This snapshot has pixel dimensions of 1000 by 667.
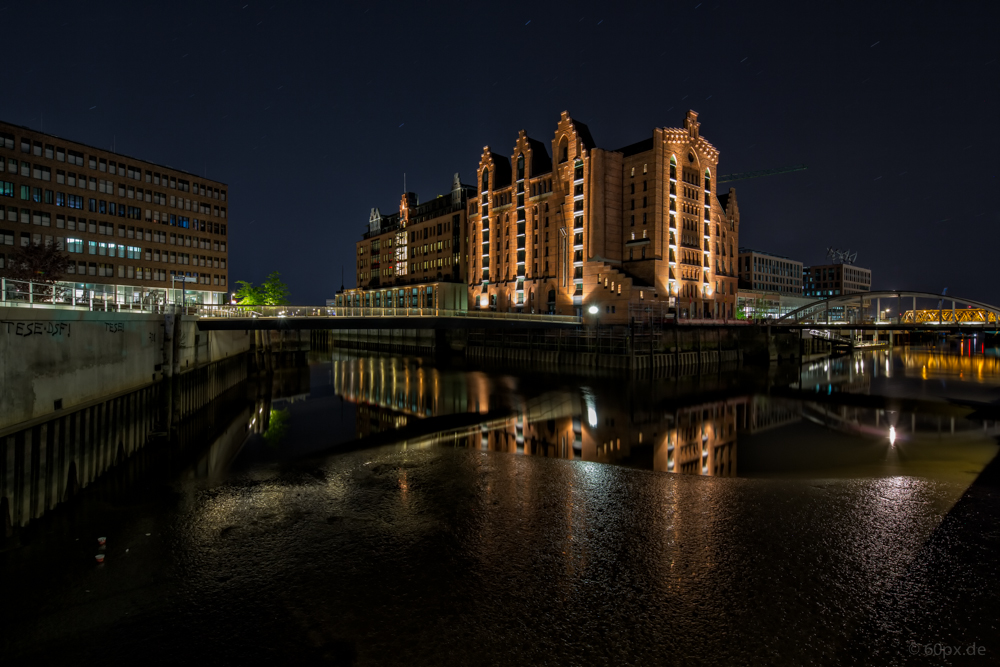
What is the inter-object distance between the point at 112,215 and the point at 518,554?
90285mm

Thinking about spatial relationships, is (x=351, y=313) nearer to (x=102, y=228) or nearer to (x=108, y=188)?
(x=102, y=228)

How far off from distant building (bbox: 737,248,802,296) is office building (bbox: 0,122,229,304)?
14109 cm

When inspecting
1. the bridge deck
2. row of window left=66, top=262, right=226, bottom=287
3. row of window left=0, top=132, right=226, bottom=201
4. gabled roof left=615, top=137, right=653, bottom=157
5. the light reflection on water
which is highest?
gabled roof left=615, top=137, right=653, bottom=157

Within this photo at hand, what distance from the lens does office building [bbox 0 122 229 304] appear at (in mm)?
67625

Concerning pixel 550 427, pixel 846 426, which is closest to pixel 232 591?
pixel 550 427

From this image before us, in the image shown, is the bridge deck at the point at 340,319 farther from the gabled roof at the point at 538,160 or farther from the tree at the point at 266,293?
the tree at the point at 266,293

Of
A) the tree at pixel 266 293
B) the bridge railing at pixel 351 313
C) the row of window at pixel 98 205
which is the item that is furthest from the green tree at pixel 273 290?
the bridge railing at pixel 351 313

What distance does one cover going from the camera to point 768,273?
557 ft

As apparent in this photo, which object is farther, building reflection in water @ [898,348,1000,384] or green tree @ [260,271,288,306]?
green tree @ [260,271,288,306]

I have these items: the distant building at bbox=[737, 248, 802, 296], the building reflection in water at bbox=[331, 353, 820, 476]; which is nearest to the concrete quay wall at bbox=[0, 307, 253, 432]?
the building reflection in water at bbox=[331, 353, 820, 476]

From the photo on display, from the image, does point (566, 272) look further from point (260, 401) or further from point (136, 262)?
point (136, 262)

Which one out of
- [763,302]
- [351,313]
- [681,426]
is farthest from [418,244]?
[681,426]

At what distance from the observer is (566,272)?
276 feet

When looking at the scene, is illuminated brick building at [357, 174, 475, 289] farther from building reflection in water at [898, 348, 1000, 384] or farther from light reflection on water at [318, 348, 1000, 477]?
building reflection in water at [898, 348, 1000, 384]
